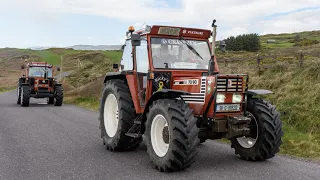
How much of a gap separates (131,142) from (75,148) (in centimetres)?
126

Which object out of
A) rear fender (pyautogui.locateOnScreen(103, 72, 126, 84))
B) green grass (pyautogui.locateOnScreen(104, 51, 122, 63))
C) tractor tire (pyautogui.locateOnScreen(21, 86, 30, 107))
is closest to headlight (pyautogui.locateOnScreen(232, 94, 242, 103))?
rear fender (pyautogui.locateOnScreen(103, 72, 126, 84))

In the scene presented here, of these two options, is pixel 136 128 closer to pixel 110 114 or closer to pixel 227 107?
pixel 110 114

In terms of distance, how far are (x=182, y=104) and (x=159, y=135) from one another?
81 cm

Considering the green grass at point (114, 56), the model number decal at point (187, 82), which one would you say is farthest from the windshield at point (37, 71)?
the green grass at point (114, 56)

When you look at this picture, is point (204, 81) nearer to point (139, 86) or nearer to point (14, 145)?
point (139, 86)

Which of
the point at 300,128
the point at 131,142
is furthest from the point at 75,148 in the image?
the point at 300,128

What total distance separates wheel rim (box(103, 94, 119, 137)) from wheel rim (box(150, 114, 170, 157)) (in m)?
2.21

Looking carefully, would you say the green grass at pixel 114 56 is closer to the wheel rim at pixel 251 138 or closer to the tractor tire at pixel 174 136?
the wheel rim at pixel 251 138

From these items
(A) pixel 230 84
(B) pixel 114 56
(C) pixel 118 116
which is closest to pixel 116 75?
(C) pixel 118 116

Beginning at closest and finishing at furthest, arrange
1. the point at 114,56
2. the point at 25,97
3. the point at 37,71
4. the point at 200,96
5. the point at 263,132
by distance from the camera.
A: 1. the point at 200,96
2. the point at 263,132
3. the point at 25,97
4. the point at 37,71
5. the point at 114,56

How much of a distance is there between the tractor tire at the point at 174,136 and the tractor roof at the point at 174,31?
1.55 m

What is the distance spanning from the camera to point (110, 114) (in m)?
8.36

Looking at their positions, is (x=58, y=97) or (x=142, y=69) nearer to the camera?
(x=142, y=69)

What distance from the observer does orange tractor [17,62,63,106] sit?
1978cm
